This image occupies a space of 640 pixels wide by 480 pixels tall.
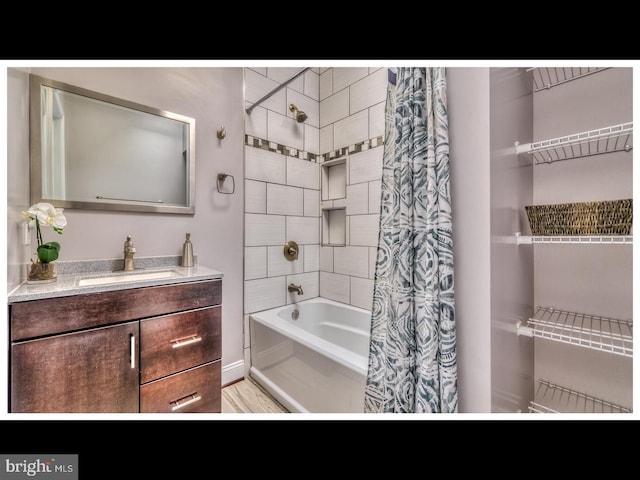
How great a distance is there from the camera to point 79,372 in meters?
0.99

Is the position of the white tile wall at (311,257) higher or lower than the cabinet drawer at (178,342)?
higher

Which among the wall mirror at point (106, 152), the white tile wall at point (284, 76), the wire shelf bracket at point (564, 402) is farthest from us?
the white tile wall at point (284, 76)

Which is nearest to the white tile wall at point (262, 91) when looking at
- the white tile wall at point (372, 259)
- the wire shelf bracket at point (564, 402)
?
the white tile wall at point (372, 259)

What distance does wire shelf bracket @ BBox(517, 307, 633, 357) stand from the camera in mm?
883

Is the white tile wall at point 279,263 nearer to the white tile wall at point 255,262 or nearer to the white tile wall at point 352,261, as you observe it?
the white tile wall at point 255,262

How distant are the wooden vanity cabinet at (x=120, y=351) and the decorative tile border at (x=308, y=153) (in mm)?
1176

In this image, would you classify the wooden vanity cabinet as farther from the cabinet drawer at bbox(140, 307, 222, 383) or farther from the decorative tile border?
the decorative tile border

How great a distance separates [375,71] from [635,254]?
73.2 inches

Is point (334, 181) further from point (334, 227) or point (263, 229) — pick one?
point (263, 229)

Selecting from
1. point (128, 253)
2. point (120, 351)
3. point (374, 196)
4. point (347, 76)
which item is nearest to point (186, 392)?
point (120, 351)

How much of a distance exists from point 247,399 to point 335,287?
3.43ft

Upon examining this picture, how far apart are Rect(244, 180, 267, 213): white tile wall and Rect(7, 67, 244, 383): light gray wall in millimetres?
45

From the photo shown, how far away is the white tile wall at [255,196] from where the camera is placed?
200 cm
